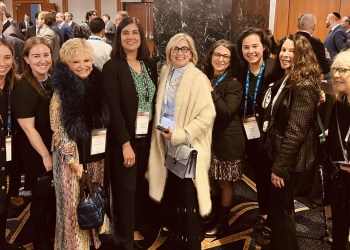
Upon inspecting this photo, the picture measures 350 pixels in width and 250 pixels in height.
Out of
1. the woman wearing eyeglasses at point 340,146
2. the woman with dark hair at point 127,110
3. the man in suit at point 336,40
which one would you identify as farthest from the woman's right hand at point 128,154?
the man in suit at point 336,40

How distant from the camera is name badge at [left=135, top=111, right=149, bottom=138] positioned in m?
2.48

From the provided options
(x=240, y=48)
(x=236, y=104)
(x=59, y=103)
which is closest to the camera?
(x=59, y=103)

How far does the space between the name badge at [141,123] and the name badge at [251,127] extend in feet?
2.47

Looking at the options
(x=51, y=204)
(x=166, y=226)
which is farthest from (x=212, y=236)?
(x=51, y=204)

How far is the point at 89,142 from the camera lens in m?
2.32

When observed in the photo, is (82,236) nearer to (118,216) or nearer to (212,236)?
(118,216)

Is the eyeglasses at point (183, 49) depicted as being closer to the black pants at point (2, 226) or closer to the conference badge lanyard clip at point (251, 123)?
the conference badge lanyard clip at point (251, 123)

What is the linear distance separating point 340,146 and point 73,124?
5.20 feet

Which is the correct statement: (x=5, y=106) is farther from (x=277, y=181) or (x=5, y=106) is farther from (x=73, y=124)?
(x=277, y=181)

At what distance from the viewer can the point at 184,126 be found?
2443 millimetres

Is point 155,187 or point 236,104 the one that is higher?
point 236,104

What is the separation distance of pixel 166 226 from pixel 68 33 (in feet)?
19.4

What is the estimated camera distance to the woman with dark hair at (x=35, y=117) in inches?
89.9

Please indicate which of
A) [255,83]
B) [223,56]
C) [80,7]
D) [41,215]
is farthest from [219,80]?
[80,7]
